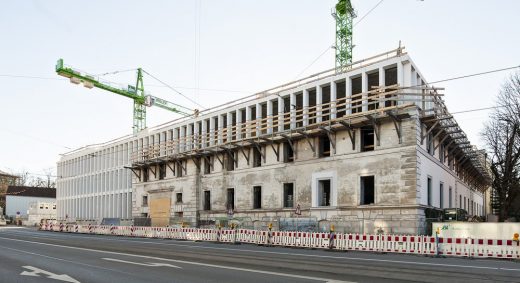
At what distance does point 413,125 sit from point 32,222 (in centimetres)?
8106

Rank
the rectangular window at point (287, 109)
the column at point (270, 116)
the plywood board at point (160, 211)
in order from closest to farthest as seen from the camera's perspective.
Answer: the rectangular window at point (287, 109)
the column at point (270, 116)
the plywood board at point (160, 211)

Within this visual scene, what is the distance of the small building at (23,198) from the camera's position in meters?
109

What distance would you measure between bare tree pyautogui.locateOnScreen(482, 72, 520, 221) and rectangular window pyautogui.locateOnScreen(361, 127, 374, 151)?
1443 cm

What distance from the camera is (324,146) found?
3438 cm

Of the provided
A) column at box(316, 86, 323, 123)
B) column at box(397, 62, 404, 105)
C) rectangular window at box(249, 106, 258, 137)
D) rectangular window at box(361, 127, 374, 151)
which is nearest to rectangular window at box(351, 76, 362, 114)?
rectangular window at box(361, 127, 374, 151)

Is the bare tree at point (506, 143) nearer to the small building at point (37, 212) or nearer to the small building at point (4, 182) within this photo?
the small building at point (37, 212)

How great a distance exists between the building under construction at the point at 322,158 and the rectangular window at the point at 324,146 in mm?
71

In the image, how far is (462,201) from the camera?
47.2m

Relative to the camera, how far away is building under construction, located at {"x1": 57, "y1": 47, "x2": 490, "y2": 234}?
29.3 m

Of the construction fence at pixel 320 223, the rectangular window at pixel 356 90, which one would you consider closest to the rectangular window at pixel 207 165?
the construction fence at pixel 320 223

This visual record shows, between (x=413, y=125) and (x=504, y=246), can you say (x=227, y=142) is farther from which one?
(x=504, y=246)

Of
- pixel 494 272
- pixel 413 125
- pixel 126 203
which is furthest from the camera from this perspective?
pixel 126 203

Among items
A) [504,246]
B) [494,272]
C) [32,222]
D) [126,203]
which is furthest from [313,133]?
[32,222]

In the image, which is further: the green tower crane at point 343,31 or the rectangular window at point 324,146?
the green tower crane at point 343,31
